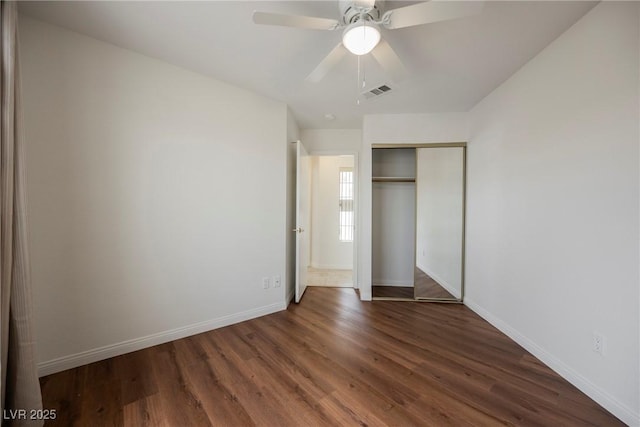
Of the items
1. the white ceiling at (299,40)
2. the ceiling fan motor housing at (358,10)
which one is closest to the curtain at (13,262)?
the white ceiling at (299,40)

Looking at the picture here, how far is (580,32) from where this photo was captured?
1.57m

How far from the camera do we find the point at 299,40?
68.0 inches

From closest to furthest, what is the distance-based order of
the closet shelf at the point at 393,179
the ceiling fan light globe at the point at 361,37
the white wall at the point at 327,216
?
the ceiling fan light globe at the point at 361,37
the closet shelf at the point at 393,179
the white wall at the point at 327,216

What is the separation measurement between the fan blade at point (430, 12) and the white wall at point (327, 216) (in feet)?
11.3

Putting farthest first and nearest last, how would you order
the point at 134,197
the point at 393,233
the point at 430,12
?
the point at 393,233 → the point at 134,197 → the point at 430,12

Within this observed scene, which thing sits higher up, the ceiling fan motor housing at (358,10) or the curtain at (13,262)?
the ceiling fan motor housing at (358,10)

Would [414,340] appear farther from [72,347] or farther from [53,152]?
[53,152]

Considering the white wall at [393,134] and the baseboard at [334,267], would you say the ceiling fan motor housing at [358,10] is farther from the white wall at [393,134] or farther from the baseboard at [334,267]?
the baseboard at [334,267]

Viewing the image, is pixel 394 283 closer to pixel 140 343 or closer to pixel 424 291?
pixel 424 291

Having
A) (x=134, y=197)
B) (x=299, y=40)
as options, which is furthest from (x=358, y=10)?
(x=134, y=197)

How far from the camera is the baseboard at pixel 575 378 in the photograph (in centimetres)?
132

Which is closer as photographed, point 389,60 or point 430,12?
point 430,12

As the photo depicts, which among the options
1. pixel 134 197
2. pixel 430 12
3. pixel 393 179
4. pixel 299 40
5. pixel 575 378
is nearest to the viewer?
pixel 430 12

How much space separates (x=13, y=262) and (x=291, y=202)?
232 cm
